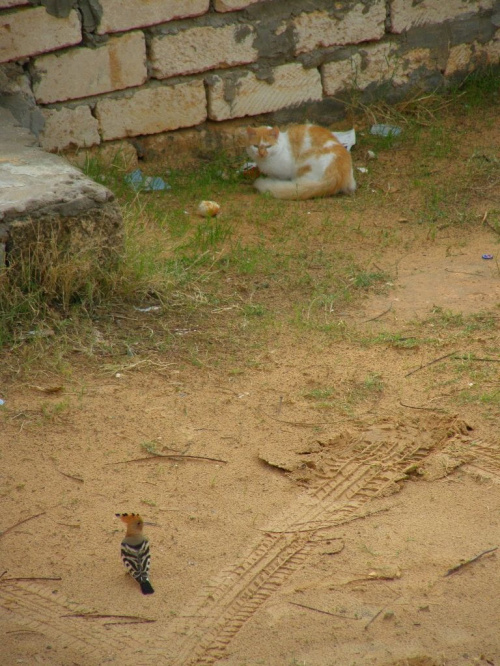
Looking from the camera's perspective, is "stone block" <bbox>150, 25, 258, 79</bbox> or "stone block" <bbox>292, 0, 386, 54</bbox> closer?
"stone block" <bbox>150, 25, 258, 79</bbox>

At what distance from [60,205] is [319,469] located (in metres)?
2.11

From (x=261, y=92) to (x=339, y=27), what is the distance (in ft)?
2.95

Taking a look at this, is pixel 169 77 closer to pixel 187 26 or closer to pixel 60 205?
pixel 187 26

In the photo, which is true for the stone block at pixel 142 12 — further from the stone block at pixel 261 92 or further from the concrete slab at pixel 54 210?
the concrete slab at pixel 54 210

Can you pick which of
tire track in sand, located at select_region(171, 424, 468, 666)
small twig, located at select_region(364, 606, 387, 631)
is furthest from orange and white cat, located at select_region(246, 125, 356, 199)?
small twig, located at select_region(364, 606, 387, 631)

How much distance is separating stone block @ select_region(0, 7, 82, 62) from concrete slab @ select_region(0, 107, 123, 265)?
1.54m

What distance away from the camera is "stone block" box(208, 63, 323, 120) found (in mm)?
6961

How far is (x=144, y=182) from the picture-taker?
667 cm

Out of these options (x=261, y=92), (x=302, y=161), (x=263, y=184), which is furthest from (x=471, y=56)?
(x=263, y=184)

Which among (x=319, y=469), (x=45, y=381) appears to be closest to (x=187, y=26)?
(x=45, y=381)

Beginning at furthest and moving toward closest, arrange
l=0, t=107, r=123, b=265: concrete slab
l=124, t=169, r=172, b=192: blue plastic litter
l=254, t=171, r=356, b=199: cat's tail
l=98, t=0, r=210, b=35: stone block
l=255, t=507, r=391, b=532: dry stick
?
l=124, t=169, r=172, b=192: blue plastic litter
l=254, t=171, r=356, b=199: cat's tail
l=98, t=0, r=210, b=35: stone block
l=0, t=107, r=123, b=265: concrete slab
l=255, t=507, r=391, b=532: dry stick

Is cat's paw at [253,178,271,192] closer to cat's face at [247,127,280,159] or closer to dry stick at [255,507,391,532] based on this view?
cat's face at [247,127,280,159]

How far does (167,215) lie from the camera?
6086mm

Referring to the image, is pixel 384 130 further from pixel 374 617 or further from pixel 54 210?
pixel 374 617
